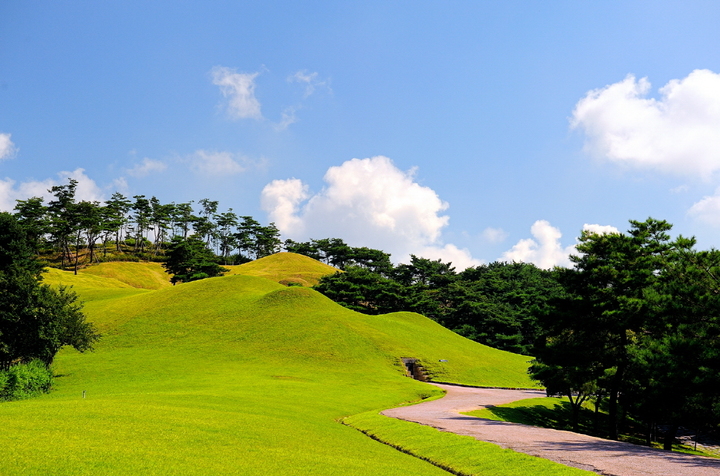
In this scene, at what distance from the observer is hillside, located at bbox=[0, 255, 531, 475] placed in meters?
19.5

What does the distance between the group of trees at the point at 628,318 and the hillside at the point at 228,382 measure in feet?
58.8

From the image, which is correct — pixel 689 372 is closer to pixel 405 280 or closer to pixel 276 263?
pixel 405 280

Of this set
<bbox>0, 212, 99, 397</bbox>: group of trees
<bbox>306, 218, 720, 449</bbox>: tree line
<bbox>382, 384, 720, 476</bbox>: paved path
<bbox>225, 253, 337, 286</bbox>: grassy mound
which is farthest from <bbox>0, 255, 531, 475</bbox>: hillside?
<bbox>225, 253, 337, 286</bbox>: grassy mound

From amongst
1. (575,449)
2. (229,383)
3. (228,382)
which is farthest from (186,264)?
(575,449)

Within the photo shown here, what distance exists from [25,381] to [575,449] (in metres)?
50.7

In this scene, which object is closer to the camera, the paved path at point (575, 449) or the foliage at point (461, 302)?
the paved path at point (575, 449)

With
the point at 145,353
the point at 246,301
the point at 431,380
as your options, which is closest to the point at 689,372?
the point at 431,380

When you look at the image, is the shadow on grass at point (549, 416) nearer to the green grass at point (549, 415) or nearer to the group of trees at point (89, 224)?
the green grass at point (549, 415)

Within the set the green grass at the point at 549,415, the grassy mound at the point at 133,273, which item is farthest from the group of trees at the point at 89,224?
the green grass at the point at 549,415

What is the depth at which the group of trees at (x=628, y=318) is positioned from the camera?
106ft

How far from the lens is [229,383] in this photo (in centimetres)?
5297

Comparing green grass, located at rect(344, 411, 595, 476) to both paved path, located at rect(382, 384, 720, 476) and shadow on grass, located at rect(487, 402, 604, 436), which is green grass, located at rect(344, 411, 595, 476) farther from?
shadow on grass, located at rect(487, 402, 604, 436)

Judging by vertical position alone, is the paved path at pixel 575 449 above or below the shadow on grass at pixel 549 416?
above

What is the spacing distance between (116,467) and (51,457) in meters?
2.30
